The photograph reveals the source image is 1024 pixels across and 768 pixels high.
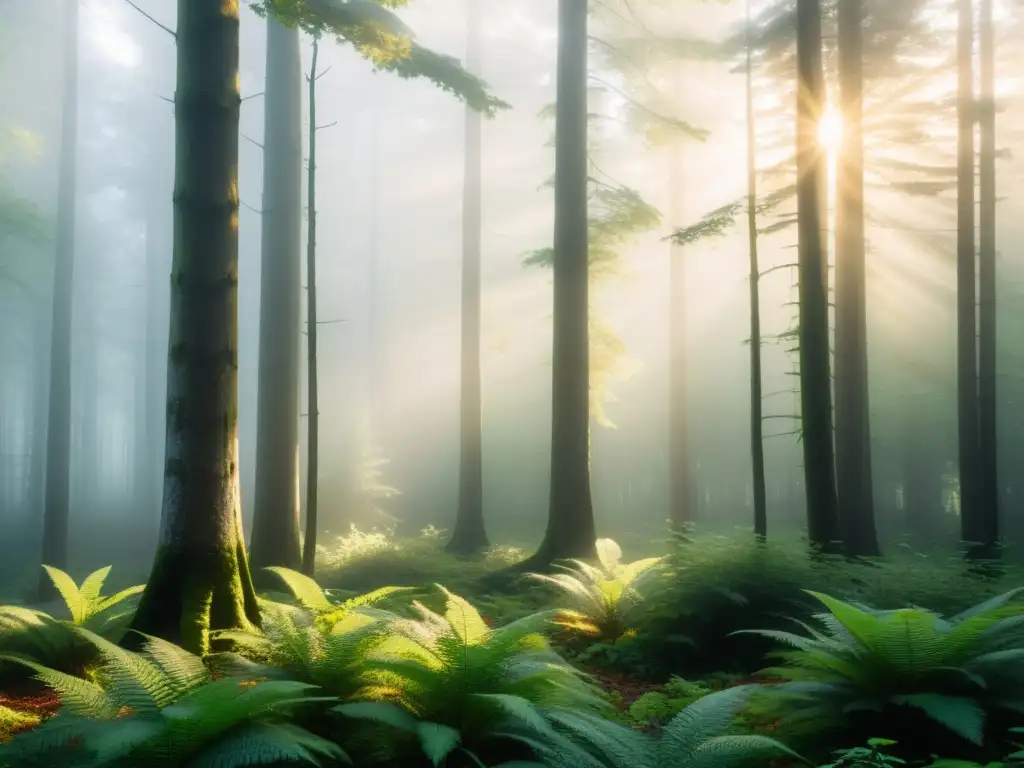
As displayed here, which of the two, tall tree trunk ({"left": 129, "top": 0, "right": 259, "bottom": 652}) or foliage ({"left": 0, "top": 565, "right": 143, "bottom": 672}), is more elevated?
tall tree trunk ({"left": 129, "top": 0, "right": 259, "bottom": 652})

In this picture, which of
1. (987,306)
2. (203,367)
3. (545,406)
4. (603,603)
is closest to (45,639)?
(203,367)

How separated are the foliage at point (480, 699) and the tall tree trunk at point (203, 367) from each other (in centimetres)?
213

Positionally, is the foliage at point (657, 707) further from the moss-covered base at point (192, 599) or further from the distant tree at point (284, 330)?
the distant tree at point (284, 330)

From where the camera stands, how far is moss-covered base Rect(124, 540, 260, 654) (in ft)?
16.6

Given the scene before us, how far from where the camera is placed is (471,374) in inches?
687

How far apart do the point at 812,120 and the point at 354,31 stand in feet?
21.4

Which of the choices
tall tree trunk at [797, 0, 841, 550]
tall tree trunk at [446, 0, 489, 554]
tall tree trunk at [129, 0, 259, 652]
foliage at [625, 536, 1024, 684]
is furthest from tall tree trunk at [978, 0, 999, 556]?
tall tree trunk at [129, 0, 259, 652]

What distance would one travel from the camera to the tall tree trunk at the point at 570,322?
11016 millimetres

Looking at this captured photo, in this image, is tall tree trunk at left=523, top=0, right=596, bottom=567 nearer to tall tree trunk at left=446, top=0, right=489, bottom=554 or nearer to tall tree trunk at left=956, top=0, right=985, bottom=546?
tall tree trunk at left=446, top=0, right=489, bottom=554

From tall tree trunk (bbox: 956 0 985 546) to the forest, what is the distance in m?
0.08

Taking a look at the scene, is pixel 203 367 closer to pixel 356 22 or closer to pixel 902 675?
pixel 356 22

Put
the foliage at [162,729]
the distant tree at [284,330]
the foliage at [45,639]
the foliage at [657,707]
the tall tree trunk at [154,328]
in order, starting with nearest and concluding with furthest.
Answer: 1. the foliage at [162,729]
2. the foliage at [657,707]
3. the foliage at [45,639]
4. the distant tree at [284,330]
5. the tall tree trunk at [154,328]

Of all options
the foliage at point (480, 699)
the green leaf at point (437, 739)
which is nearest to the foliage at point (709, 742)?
the foliage at point (480, 699)

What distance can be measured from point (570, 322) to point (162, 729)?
9.29 m
